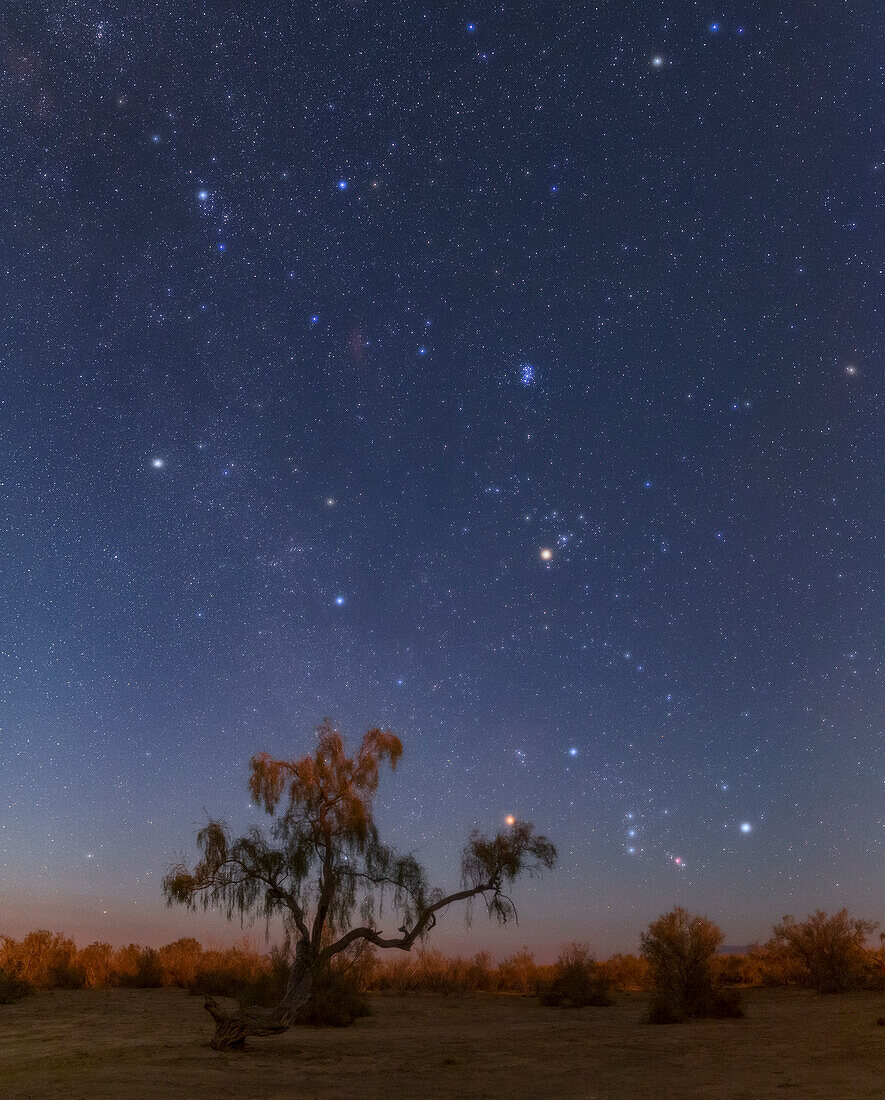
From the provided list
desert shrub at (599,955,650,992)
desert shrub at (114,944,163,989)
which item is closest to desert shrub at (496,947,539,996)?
desert shrub at (599,955,650,992)

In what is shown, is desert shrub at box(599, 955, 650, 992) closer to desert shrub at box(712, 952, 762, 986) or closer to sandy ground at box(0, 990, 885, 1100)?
desert shrub at box(712, 952, 762, 986)

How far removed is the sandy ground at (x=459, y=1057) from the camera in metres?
11.1

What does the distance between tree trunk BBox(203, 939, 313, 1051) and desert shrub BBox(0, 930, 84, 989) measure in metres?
17.4

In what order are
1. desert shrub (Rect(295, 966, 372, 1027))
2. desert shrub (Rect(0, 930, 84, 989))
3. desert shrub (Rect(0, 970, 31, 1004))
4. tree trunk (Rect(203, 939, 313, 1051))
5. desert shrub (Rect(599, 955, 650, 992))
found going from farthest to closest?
desert shrub (Rect(599, 955, 650, 992)), desert shrub (Rect(0, 930, 84, 989)), desert shrub (Rect(0, 970, 31, 1004)), desert shrub (Rect(295, 966, 372, 1027)), tree trunk (Rect(203, 939, 313, 1051))

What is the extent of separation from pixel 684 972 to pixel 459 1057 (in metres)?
10.9

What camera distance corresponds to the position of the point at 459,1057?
49.9 feet

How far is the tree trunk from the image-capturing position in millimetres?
14703

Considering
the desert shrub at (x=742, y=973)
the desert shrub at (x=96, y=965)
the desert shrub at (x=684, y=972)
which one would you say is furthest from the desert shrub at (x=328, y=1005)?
the desert shrub at (x=742, y=973)

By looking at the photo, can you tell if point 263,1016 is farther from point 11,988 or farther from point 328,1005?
point 11,988

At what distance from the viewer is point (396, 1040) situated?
58.4ft

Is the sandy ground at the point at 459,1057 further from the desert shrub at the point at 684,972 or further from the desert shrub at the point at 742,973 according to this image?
the desert shrub at the point at 742,973

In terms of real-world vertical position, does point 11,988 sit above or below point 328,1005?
below

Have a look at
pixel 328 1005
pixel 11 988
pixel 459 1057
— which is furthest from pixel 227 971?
pixel 459 1057

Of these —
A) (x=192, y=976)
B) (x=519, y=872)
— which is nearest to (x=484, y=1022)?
(x=519, y=872)
